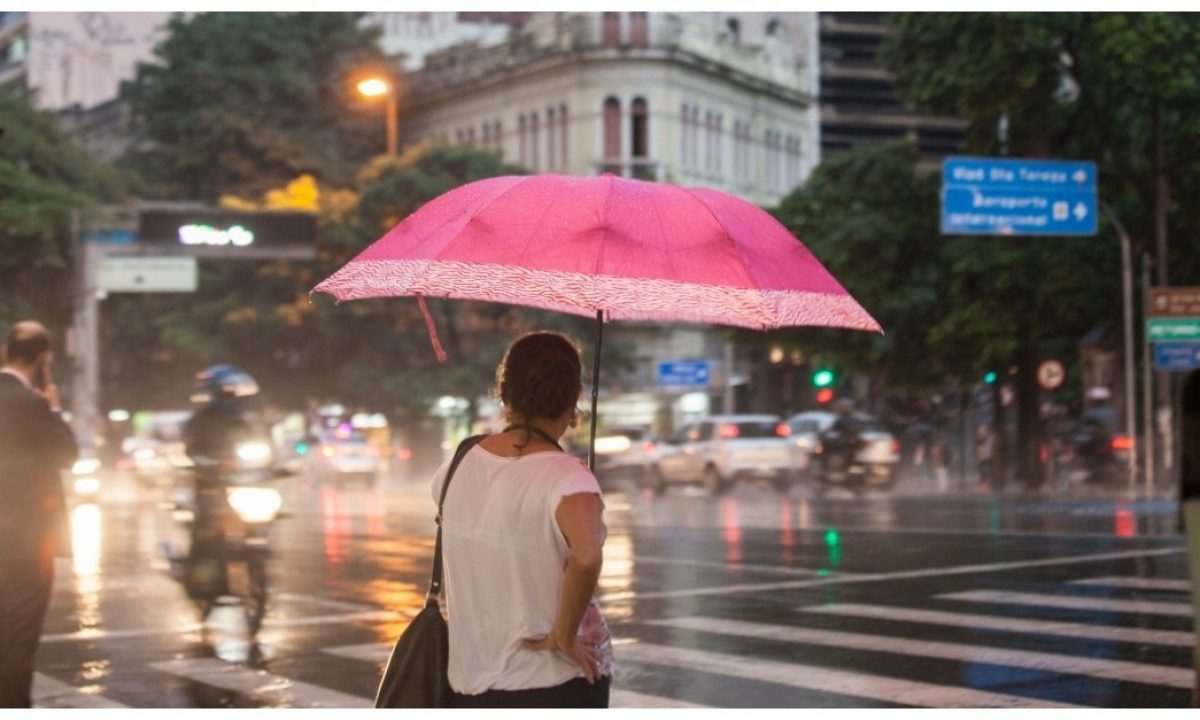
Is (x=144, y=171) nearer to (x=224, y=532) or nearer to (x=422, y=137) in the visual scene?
(x=422, y=137)

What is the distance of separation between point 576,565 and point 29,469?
156 inches

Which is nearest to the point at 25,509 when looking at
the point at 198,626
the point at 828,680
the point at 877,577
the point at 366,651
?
the point at 366,651

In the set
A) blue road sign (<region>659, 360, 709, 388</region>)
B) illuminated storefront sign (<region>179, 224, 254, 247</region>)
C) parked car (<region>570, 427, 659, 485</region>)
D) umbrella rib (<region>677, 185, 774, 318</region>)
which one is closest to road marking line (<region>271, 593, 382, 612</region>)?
umbrella rib (<region>677, 185, 774, 318</region>)

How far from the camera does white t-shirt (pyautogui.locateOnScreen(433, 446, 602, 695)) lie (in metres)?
4.61

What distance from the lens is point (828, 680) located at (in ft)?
32.7

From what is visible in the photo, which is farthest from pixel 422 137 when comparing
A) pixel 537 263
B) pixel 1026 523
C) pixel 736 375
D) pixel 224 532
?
pixel 537 263

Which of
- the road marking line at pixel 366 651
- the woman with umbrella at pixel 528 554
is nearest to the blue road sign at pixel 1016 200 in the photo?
the road marking line at pixel 366 651

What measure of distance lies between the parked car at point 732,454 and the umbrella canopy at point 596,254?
1250 inches

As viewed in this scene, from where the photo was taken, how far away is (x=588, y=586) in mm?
4555

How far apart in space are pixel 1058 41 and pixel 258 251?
16.7 metres

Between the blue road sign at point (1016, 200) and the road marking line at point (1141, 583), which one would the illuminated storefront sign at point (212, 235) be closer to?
the blue road sign at point (1016, 200)

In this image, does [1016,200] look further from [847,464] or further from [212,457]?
[212,457]

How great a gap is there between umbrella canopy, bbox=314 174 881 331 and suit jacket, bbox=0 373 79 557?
276 cm

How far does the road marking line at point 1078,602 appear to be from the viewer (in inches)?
508
